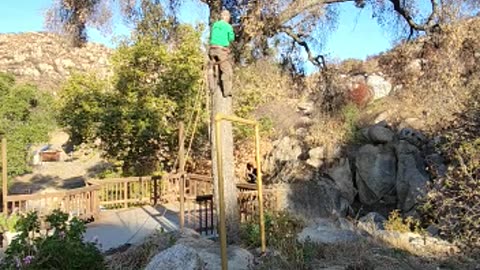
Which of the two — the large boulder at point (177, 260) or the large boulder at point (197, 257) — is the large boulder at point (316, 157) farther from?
the large boulder at point (177, 260)

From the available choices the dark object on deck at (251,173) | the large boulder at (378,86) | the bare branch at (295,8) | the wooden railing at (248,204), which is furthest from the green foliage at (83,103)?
the large boulder at (378,86)

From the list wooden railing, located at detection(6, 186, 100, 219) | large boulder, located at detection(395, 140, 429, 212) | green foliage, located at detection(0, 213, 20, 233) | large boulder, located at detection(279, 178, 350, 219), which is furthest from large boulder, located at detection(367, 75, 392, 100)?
green foliage, located at detection(0, 213, 20, 233)

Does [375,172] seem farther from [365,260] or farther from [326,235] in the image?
[365,260]

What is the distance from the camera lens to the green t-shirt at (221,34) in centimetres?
793

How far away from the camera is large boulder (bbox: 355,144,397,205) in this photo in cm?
1524

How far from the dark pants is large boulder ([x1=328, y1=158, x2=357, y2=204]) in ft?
27.3

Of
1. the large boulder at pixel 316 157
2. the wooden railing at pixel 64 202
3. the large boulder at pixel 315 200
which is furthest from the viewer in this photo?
the large boulder at pixel 316 157

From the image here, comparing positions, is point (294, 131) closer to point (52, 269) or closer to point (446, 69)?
point (446, 69)

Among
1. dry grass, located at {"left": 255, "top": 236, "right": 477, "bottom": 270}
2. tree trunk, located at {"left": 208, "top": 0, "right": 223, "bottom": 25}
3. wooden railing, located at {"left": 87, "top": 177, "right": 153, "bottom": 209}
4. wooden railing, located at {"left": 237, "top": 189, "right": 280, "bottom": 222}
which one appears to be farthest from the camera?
wooden railing, located at {"left": 87, "top": 177, "right": 153, "bottom": 209}

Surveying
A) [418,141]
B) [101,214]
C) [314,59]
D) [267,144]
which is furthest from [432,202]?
[267,144]

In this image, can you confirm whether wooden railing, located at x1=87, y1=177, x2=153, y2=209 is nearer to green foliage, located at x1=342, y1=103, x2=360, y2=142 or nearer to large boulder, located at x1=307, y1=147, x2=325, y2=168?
large boulder, located at x1=307, y1=147, x2=325, y2=168

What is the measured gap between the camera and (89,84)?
54.2ft

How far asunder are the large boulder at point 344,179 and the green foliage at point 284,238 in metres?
6.48

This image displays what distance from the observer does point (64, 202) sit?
12000 mm
